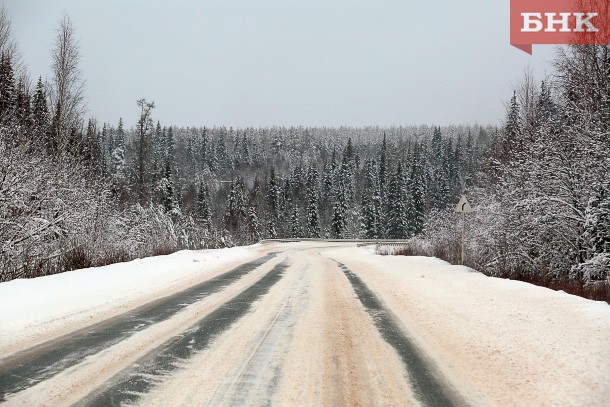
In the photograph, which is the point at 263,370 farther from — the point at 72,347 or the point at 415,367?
the point at 72,347

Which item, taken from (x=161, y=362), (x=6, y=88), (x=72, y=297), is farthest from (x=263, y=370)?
(x=6, y=88)

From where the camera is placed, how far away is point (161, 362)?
440 cm

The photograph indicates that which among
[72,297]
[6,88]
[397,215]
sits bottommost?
[72,297]

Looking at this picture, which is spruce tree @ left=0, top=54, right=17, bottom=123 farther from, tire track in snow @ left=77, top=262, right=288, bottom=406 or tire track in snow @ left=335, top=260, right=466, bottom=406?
tire track in snow @ left=335, top=260, right=466, bottom=406

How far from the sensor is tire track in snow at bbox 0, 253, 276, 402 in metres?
3.90

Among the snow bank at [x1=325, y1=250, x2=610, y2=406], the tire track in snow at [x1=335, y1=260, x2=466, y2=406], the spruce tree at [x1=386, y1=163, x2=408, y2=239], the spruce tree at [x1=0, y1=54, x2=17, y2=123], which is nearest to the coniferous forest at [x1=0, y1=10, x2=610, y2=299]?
the spruce tree at [x1=0, y1=54, x2=17, y2=123]

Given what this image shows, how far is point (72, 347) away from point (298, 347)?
272cm

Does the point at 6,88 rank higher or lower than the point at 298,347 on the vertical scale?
higher

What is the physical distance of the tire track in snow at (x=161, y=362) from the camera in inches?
138

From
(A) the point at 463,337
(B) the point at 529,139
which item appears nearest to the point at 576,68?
(B) the point at 529,139

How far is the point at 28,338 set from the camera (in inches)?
207

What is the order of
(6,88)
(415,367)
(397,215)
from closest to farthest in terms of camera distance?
(415,367), (6,88), (397,215)

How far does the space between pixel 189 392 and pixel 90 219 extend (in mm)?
13126

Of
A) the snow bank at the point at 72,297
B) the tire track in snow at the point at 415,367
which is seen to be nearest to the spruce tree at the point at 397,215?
the snow bank at the point at 72,297
